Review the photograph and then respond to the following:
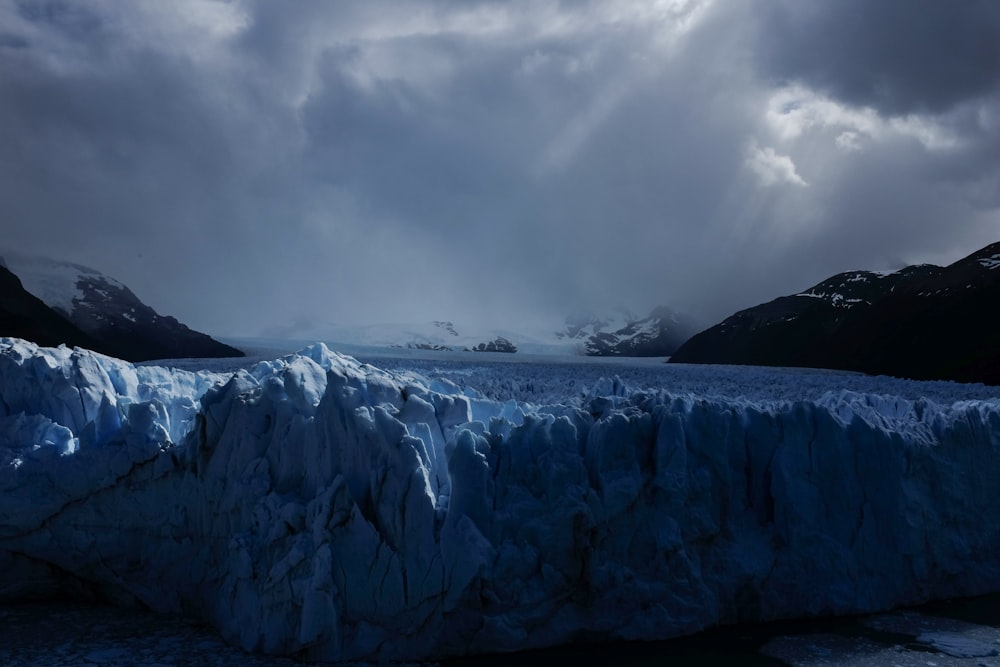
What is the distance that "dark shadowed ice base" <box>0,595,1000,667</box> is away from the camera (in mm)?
8312

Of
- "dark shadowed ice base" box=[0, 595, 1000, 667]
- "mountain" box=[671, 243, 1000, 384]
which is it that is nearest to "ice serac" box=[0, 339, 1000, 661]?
"dark shadowed ice base" box=[0, 595, 1000, 667]

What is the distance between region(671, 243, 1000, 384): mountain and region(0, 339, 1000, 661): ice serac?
13.2 m

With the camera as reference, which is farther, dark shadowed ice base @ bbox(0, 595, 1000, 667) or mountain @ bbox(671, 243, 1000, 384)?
mountain @ bbox(671, 243, 1000, 384)

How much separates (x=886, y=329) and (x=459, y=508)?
21930 mm

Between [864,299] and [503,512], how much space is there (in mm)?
25863

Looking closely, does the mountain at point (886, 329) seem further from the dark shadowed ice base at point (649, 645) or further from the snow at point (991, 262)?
the dark shadowed ice base at point (649, 645)

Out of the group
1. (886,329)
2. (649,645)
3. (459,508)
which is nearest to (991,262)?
Answer: (886,329)

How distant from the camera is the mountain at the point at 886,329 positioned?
74.8 feet

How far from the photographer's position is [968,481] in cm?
1110

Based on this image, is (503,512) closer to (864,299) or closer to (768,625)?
(768,625)

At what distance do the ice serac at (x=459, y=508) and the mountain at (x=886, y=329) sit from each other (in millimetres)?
13163

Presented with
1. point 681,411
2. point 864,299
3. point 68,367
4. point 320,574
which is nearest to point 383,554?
point 320,574

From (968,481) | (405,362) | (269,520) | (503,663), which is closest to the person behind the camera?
(503,663)

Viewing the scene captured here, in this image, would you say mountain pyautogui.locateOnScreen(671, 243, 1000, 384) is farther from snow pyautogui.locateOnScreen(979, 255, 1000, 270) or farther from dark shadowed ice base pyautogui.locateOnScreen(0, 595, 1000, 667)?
dark shadowed ice base pyautogui.locateOnScreen(0, 595, 1000, 667)
